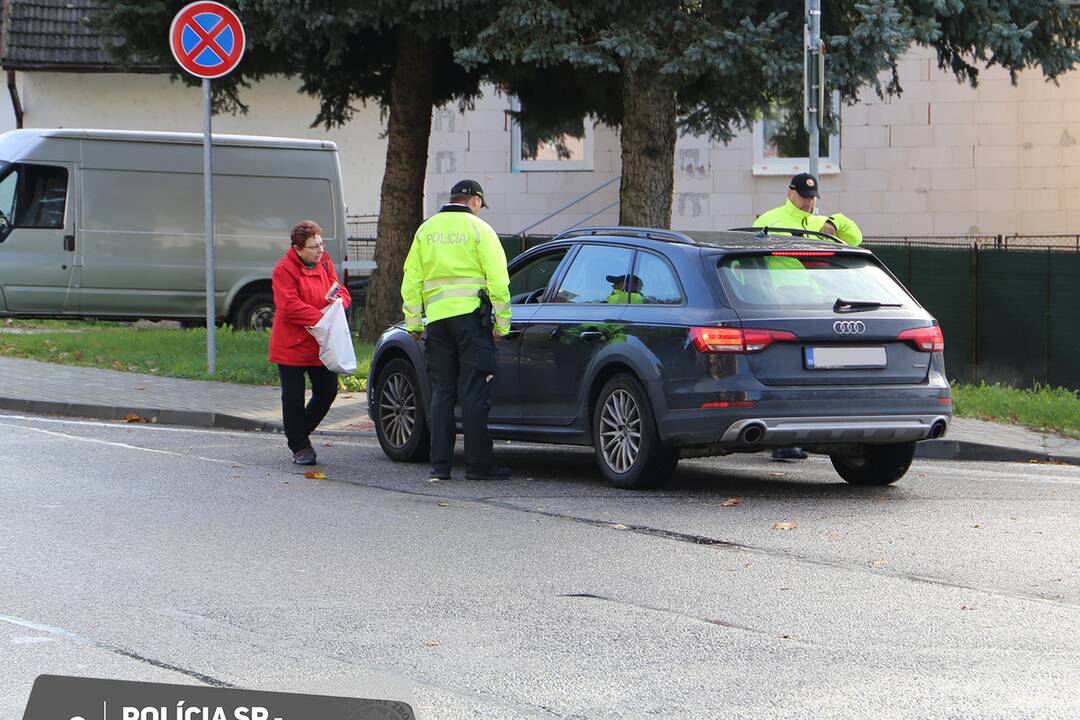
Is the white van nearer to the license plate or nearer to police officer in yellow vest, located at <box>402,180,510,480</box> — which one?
police officer in yellow vest, located at <box>402,180,510,480</box>

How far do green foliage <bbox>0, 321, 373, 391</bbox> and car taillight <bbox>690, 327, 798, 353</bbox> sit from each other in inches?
277

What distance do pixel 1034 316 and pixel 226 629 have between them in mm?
13219

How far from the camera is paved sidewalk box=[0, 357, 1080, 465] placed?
12578mm

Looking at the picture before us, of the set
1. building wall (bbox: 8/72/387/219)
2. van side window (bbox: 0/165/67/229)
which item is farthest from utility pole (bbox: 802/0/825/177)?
building wall (bbox: 8/72/387/219)

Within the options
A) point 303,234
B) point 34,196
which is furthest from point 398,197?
point 303,234

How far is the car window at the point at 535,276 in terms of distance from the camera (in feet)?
37.9

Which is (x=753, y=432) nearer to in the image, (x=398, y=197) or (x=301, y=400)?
(x=301, y=400)

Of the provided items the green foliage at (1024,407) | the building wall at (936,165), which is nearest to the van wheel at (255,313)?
the building wall at (936,165)

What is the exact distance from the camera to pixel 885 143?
27281mm

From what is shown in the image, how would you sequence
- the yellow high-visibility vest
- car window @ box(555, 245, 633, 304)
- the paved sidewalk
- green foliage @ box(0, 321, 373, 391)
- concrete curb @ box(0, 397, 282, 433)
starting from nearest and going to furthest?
car window @ box(555, 245, 633, 304), the yellow high-visibility vest, the paved sidewalk, concrete curb @ box(0, 397, 282, 433), green foliage @ box(0, 321, 373, 391)

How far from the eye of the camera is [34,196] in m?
21.5

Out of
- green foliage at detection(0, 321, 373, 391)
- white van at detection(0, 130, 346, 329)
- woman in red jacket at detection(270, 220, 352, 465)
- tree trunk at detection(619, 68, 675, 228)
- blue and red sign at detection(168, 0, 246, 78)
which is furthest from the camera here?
white van at detection(0, 130, 346, 329)

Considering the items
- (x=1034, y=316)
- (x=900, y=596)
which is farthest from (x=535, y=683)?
(x=1034, y=316)

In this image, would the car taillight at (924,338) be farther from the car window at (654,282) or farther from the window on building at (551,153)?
the window on building at (551,153)
